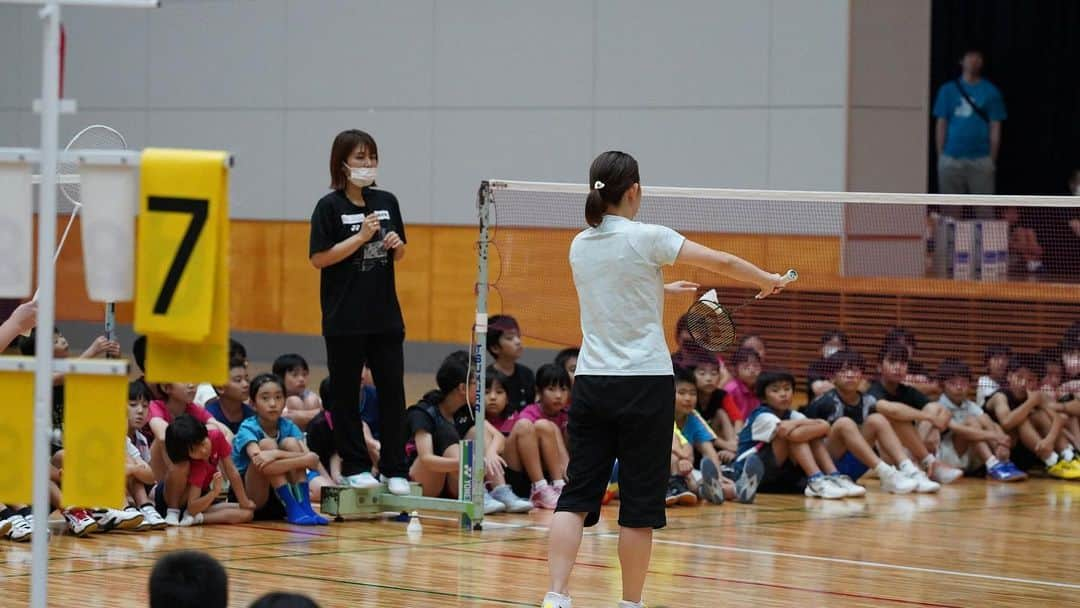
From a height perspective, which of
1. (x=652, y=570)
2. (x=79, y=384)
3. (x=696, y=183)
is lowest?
(x=652, y=570)

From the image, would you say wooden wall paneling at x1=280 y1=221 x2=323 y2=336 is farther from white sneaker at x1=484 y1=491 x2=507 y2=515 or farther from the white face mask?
the white face mask

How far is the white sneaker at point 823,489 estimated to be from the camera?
40.1 feet

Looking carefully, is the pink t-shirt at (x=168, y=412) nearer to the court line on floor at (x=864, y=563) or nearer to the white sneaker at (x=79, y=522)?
the white sneaker at (x=79, y=522)

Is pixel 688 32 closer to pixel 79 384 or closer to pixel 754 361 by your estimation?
pixel 754 361

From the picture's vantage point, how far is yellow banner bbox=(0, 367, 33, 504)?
4.70 metres

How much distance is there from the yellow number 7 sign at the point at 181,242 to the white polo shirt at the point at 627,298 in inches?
99.2

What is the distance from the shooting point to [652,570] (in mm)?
8758

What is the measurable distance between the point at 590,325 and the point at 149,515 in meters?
3.96

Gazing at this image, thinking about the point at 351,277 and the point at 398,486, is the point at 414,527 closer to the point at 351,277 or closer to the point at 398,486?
the point at 398,486

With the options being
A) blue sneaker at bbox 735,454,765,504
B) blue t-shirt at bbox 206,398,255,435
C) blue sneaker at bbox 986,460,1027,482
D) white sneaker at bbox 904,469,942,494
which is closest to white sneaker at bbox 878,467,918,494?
white sneaker at bbox 904,469,942,494

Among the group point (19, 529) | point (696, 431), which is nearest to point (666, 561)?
point (696, 431)

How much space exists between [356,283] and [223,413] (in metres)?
1.58

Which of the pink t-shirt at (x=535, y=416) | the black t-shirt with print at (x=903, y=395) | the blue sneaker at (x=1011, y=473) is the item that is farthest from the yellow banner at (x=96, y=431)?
the blue sneaker at (x=1011, y=473)

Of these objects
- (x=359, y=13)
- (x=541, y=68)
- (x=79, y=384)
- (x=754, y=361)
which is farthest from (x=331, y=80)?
(x=79, y=384)
